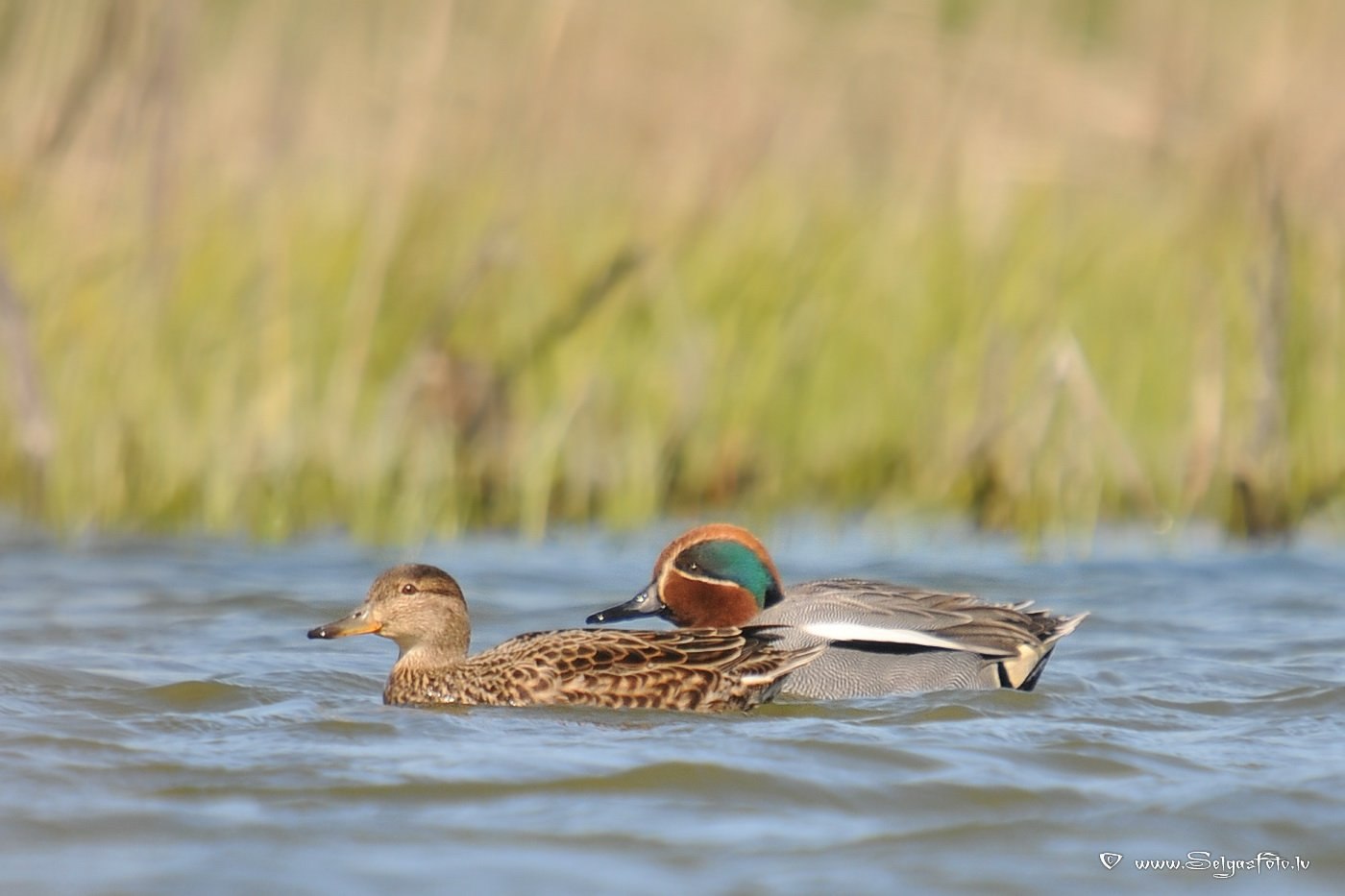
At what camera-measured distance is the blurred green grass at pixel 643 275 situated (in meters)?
7.78

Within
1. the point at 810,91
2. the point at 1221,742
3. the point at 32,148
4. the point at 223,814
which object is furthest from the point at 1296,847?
the point at 810,91

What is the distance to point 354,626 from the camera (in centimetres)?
616

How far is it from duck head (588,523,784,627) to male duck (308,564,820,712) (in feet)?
0.91

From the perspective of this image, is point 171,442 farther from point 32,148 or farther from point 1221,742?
point 1221,742

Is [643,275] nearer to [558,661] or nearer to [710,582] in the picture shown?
[710,582]

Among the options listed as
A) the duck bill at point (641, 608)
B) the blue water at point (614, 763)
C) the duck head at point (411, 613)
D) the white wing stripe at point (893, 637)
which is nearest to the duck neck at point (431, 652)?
the duck head at point (411, 613)

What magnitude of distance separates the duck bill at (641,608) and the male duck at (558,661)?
0.15m

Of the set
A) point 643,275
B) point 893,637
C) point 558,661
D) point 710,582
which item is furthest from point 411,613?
point 643,275

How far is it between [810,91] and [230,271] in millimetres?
2717

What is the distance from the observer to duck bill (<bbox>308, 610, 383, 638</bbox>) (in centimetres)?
609

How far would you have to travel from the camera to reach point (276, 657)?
21.1 ft

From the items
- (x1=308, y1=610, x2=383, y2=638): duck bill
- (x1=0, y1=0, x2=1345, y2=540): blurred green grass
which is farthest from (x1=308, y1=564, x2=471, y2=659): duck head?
(x1=0, y1=0, x2=1345, y2=540): blurred green grass

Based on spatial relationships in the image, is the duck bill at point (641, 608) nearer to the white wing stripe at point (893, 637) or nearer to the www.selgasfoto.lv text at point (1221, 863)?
the white wing stripe at point (893, 637)

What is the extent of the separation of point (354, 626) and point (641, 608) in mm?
858
